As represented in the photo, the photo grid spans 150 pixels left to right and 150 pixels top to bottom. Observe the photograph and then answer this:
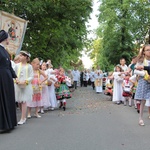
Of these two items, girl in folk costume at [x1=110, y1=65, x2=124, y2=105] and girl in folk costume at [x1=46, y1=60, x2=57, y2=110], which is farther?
girl in folk costume at [x1=110, y1=65, x2=124, y2=105]

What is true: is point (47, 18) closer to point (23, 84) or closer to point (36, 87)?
point (36, 87)

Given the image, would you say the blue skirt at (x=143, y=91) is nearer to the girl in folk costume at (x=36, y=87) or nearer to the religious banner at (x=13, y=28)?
the girl in folk costume at (x=36, y=87)

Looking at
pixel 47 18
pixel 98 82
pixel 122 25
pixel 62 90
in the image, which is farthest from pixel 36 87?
pixel 122 25

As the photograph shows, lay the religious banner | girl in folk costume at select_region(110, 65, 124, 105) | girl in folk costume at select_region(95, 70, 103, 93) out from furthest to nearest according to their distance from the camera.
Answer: girl in folk costume at select_region(95, 70, 103, 93)
girl in folk costume at select_region(110, 65, 124, 105)
the religious banner

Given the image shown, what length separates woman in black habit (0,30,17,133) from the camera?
695 cm

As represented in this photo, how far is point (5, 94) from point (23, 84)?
3.76 feet

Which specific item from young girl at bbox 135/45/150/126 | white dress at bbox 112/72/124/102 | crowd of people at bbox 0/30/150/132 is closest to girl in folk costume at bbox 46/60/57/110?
crowd of people at bbox 0/30/150/132

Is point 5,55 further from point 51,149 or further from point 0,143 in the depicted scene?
point 51,149

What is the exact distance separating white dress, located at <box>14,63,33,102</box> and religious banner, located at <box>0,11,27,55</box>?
3.29 metres

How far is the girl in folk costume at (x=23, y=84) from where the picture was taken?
26.8ft

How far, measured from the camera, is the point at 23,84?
8.16m

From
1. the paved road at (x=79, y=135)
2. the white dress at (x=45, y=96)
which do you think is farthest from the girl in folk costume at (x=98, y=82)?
the paved road at (x=79, y=135)

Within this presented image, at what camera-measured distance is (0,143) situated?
5941 millimetres

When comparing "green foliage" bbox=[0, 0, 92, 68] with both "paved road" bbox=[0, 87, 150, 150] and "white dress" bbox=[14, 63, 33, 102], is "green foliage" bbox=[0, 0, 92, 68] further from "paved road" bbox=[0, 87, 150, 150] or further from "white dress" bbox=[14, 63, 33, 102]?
"paved road" bbox=[0, 87, 150, 150]
